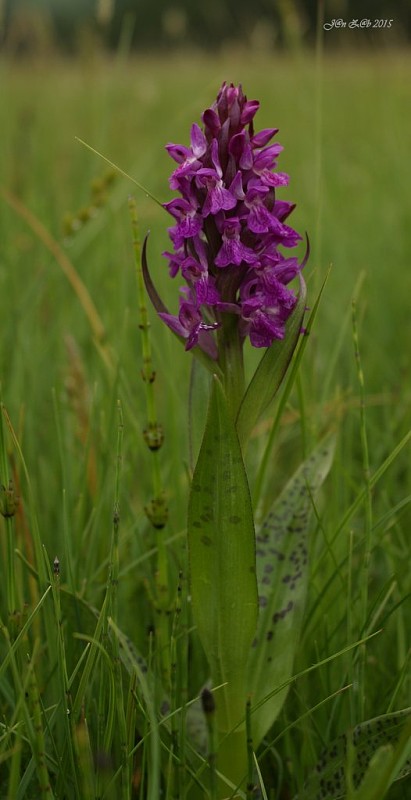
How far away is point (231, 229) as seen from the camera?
38.9 inches

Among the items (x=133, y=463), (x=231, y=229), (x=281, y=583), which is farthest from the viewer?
(x=133, y=463)

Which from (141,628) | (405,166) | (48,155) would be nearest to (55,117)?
(48,155)

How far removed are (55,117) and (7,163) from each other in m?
3.00

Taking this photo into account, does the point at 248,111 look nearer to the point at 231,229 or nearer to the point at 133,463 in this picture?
the point at 231,229

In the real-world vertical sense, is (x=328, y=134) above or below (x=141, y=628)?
above

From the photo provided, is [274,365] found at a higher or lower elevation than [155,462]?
higher

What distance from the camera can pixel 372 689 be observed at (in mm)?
1215

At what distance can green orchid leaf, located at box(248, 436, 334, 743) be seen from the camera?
1138mm

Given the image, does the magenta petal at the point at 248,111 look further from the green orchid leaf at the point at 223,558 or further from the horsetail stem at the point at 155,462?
the green orchid leaf at the point at 223,558

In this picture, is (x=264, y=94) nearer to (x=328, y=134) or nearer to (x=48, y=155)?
(x=328, y=134)

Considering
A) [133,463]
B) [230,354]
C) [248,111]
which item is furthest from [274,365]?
[133,463]

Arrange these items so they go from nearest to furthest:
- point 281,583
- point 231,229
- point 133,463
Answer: point 231,229 < point 281,583 < point 133,463

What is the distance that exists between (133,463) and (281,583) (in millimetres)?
583

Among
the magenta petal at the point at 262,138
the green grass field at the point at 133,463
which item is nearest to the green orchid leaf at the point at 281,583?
the green grass field at the point at 133,463
